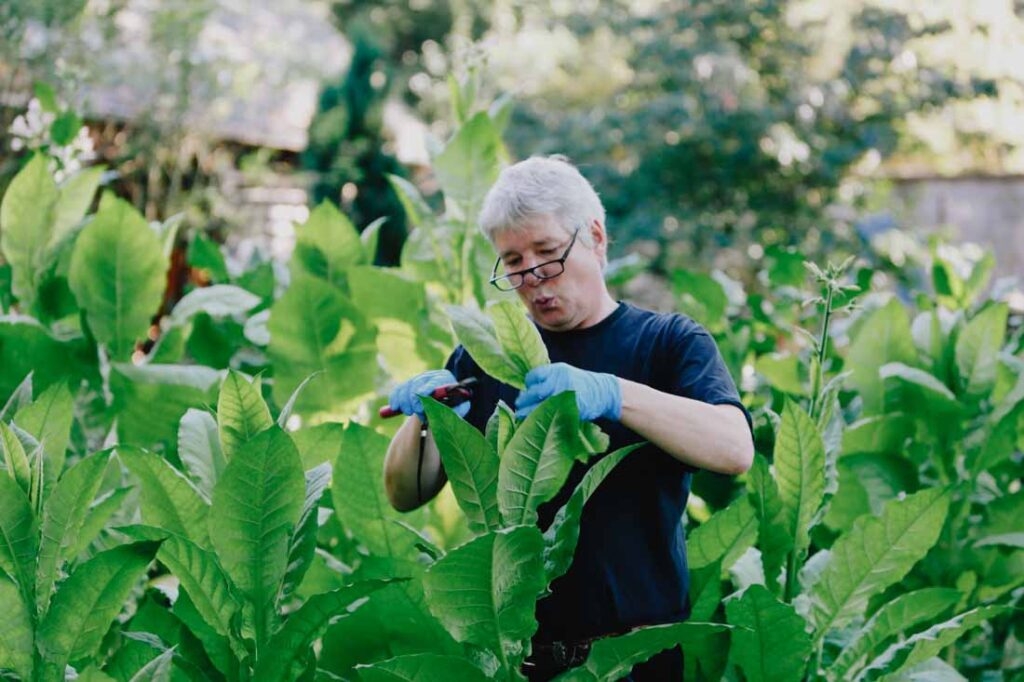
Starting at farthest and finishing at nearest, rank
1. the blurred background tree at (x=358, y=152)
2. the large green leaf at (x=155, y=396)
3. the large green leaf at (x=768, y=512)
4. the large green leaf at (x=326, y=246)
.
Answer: the blurred background tree at (x=358, y=152)
the large green leaf at (x=326, y=246)
the large green leaf at (x=155, y=396)
the large green leaf at (x=768, y=512)

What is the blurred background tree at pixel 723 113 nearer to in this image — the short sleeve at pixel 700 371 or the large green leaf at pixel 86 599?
the short sleeve at pixel 700 371

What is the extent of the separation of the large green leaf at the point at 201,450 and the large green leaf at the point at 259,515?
220 mm

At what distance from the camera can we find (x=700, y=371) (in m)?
1.57

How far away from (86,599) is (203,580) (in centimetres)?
15

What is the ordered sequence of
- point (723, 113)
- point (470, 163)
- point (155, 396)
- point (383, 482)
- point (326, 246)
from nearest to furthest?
1. point (383, 482)
2. point (155, 396)
3. point (470, 163)
4. point (326, 246)
5. point (723, 113)

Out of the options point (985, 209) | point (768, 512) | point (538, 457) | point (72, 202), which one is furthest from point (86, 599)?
point (985, 209)

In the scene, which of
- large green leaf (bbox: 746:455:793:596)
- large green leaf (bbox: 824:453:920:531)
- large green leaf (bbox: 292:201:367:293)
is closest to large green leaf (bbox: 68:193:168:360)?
large green leaf (bbox: 292:201:367:293)

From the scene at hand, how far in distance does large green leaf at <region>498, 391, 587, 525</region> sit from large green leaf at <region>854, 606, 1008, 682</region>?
27.3 inches

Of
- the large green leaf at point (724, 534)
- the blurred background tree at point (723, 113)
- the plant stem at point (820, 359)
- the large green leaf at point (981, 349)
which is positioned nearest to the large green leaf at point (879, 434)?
the large green leaf at point (981, 349)

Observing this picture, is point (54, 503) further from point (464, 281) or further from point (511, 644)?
point (464, 281)

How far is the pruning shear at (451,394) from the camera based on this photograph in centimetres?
154

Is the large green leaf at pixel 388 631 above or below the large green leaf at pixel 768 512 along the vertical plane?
below

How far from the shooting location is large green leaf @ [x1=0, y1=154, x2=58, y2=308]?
8.12ft

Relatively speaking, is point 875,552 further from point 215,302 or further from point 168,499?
point 215,302
